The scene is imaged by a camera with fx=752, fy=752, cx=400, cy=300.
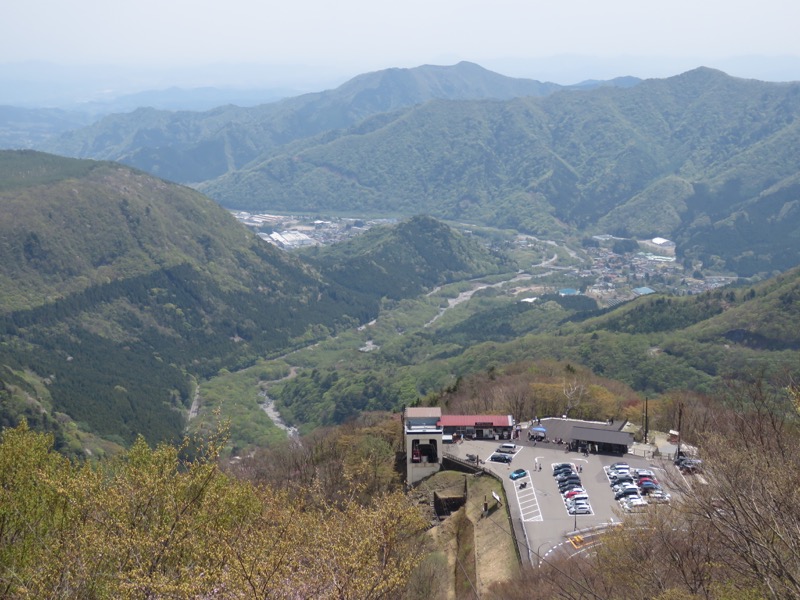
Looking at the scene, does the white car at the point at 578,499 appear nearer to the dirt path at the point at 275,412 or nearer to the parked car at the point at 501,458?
the parked car at the point at 501,458

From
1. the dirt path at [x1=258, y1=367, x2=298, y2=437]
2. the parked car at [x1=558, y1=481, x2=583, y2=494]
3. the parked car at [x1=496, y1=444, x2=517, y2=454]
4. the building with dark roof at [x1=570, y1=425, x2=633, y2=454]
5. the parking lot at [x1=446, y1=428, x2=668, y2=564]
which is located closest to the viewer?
the parking lot at [x1=446, y1=428, x2=668, y2=564]

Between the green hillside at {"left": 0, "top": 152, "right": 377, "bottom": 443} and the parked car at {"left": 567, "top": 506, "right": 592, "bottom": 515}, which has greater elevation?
the parked car at {"left": 567, "top": 506, "right": 592, "bottom": 515}

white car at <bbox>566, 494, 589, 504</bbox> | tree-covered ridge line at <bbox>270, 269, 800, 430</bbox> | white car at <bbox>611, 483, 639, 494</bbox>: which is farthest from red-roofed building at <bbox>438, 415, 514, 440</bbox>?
tree-covered ridge line at <bbox>270, 269, 800, 430</bbox>

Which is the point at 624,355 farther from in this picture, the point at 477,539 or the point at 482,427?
the point at 477,539

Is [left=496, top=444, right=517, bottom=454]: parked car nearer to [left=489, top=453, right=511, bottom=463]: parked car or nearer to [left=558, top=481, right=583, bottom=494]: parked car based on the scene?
[left=489, top=453, right=511, bottom=463]: parked car

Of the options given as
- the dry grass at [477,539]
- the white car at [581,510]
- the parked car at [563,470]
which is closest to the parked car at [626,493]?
the white car at [581,510]

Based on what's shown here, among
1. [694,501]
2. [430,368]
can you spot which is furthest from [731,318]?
[694,501]

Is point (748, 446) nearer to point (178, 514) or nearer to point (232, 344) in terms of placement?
point (178, 514)

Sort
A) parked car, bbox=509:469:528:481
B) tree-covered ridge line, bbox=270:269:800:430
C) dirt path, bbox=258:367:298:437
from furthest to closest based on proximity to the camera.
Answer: dirt path, bbox=258:367:298:437
tree-covered ridge line, bbox=270:269:800:430
parked car, bbox=509:469:528:481

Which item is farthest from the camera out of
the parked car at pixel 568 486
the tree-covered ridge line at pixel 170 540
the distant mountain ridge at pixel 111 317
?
the distant mountain ridge at pixel 111 317
